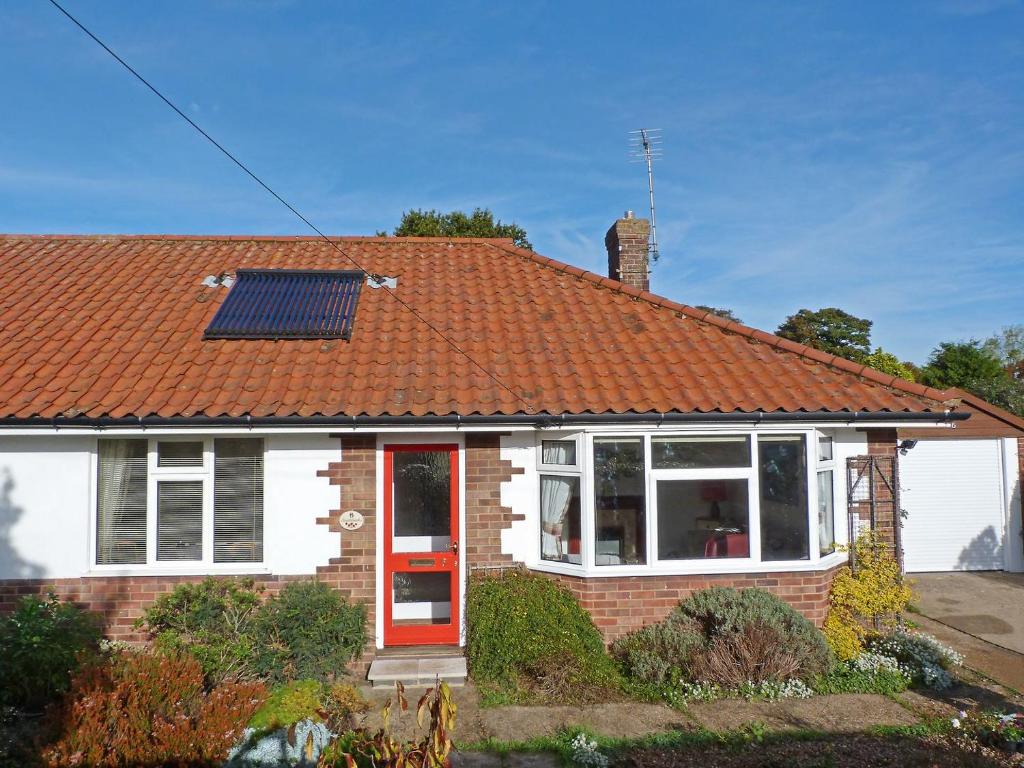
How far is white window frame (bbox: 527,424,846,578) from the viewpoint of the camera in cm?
664

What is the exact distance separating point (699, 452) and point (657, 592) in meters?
1.52

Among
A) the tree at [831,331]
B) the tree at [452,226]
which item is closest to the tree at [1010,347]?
the tree at [831,331]

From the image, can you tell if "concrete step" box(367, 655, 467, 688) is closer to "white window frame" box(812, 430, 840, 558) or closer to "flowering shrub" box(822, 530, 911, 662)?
"flowering shrub" box(822, 530, 911, 662)

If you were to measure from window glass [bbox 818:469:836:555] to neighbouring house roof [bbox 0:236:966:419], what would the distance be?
1.01 meters

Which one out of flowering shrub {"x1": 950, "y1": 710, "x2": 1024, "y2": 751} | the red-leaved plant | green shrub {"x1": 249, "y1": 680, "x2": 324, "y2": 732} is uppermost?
the red-leaved plant

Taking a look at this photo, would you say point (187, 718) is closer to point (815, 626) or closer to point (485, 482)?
point (485, 482)

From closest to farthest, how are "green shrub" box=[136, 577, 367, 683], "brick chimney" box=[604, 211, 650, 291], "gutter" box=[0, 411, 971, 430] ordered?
"green shrub" box=[136, 577, 367, 683], "gutter" box=[0, 411, 971, 430], "brick chimney" box=[604, 211, 650, 291]

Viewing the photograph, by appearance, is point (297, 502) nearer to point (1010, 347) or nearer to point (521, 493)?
point (521, 493)

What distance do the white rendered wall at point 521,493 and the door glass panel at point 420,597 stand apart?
0.79m

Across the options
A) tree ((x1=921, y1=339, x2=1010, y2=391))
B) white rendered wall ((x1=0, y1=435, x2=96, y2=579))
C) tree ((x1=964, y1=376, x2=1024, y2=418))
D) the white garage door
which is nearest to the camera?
white rendered wall ((x1=0, y1=435, x2=96, y2=579))

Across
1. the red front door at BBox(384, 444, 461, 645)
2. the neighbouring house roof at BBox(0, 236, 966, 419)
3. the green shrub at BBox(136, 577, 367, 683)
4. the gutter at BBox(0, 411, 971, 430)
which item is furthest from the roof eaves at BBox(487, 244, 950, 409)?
the green shrub at BBox(136, 577, 367, 683)

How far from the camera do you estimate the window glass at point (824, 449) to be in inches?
281

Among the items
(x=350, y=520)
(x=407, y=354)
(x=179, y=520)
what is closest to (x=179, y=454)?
(x=179, y=520)

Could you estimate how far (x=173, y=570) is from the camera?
6523 mm
